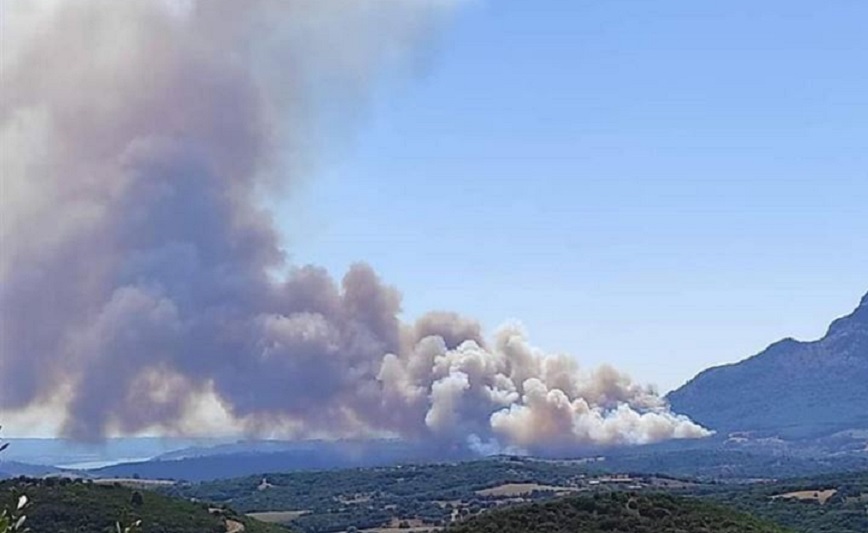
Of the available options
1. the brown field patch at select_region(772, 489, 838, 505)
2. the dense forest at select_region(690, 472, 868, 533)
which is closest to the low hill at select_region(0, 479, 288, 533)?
the dense forest at select_region(690, 472, 868, 533)

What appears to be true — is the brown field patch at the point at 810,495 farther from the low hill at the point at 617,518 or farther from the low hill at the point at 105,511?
the low hill at the point at 105,511

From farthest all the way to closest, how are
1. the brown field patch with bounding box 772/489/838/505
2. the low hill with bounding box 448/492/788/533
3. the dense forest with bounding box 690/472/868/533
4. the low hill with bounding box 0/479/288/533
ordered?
the brown field patch with bounding box 772/489/838/505 < the dense forest with bounding box 690/472/868/533 < the low hill with bounding box 0/479/288/533 < the low hill with bounding box 448/492/788/533

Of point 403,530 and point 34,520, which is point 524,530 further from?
Answer: point 403,530

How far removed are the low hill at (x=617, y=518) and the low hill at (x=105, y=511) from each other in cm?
3897

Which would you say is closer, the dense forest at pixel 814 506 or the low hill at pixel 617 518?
the low hill at pixel 617 518

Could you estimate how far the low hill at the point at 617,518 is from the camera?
85625 mm

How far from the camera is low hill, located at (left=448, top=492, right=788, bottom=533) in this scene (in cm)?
8562

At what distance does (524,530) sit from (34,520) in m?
54.3

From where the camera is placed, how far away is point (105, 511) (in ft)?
386

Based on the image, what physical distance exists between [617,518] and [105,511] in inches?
2281

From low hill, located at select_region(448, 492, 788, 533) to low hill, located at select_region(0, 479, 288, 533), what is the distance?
39.0 meters

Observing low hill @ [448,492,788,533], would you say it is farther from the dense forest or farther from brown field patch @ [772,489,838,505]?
brown field patch @ [772,489,838,505]

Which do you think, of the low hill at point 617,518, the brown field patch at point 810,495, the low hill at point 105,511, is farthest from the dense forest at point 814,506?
the low hill at point 105,511

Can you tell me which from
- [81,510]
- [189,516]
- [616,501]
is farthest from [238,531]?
[616,501]
